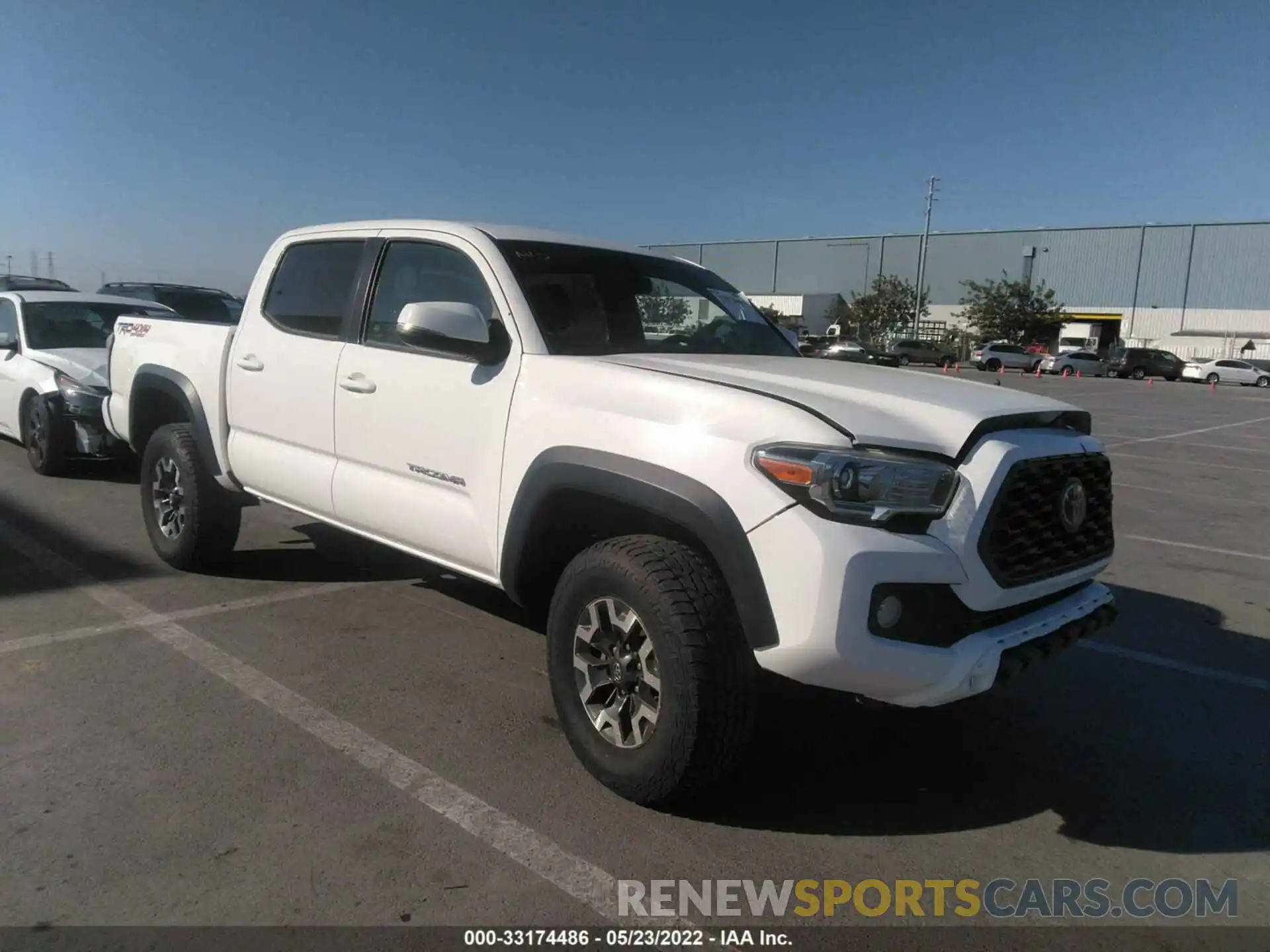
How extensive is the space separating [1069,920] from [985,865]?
0.29 meters

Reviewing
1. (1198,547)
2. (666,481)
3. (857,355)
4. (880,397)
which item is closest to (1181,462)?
(1198,547)

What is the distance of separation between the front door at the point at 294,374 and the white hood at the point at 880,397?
1.59 metres

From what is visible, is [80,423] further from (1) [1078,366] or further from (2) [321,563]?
(1) [1078,366]

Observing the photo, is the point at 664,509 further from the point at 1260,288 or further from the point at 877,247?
the point at 877,247

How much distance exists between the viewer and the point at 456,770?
3357mm

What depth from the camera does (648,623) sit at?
296 cm

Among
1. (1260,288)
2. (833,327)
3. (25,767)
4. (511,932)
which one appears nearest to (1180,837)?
(511,932)

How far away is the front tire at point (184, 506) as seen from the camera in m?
5.29

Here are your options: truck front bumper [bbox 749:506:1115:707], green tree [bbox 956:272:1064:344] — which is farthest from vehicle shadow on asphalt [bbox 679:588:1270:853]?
green tree [bbox 956:272:1064:344]

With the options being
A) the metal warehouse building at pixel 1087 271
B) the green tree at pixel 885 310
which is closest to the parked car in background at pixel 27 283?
the metal warehouse building at pixel 1087 271

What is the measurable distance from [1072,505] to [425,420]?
8.04 feet

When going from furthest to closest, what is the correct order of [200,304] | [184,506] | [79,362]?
[200,304] → [79,362] → [184,506]

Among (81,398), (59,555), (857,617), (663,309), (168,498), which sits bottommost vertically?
(59,555)

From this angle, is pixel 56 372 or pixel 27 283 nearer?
pixel 56 372
